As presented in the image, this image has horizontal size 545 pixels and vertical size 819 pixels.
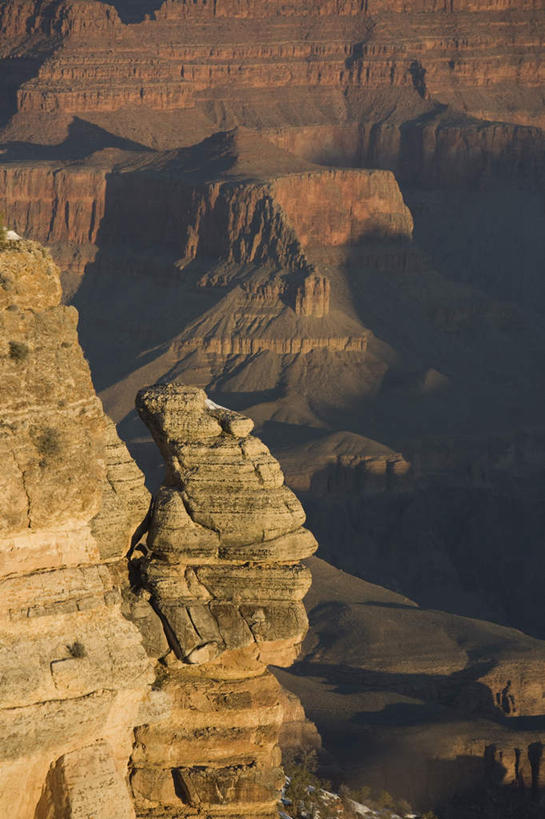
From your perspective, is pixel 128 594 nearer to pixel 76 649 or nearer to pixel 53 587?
pixel 76 649

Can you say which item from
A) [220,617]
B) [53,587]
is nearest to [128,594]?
[220,617]

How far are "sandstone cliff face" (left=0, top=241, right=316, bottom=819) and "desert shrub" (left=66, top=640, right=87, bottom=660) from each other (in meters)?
0.01

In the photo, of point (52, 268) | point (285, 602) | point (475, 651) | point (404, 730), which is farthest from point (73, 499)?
point (475, 651)

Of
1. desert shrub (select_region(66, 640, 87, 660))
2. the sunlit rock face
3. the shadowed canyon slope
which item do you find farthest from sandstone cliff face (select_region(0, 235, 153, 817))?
the shadowed canyon slope

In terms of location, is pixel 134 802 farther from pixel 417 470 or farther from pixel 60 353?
pixel 417 470

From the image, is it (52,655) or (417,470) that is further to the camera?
(417,470)

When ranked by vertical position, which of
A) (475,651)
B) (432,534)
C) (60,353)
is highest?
(60,353)

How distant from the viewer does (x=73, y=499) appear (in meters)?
21.3

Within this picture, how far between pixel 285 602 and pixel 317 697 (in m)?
39.9

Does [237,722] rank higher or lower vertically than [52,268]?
lower

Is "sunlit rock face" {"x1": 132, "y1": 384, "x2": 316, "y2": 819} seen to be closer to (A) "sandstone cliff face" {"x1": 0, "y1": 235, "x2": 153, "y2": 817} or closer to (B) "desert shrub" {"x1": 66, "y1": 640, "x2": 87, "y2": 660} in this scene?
(A) "sandstone cliff face" {"x1": 0, "y1": 235, "x2": 153, "y2": 817}

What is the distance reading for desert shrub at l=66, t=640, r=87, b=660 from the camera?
21.0 m

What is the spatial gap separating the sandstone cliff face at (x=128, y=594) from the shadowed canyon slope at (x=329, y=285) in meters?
34.3

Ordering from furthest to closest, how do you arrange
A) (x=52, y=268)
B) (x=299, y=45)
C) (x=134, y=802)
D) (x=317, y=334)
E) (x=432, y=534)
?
(x=299, y=45) → (x=317, y=334) → (x=432, y=534) → (x=134, y=802) → (x=52, y=268)
